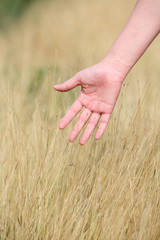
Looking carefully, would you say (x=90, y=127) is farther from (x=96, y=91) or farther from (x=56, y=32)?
(x=56, y=32)

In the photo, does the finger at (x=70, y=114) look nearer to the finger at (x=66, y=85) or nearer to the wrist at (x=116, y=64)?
the finger at (x=66, y=85)

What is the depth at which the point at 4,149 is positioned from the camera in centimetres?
173

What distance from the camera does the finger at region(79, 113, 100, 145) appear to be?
1.47 metres

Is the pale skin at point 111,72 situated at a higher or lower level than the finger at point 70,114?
higher

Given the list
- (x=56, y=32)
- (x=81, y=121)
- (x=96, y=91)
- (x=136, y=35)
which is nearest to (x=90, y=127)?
(x=81, y=121)

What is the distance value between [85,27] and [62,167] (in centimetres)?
348

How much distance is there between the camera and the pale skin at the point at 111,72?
59.1 inches

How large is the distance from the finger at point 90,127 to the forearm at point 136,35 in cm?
22

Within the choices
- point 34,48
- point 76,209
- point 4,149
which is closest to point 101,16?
point 34,48

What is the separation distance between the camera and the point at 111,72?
1555 mm

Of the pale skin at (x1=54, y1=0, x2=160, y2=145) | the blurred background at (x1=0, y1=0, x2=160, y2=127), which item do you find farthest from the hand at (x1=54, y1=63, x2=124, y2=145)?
the blurred background at (x1=0, y1=0, x2=160, y2=127)

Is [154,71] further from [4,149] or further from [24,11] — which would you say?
[24,11]

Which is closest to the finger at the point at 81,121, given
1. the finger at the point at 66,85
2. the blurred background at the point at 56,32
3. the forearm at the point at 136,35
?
the finger at the point at 66,85

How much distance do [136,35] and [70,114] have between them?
1.38 feet
